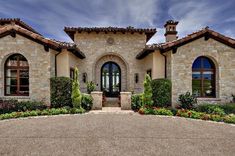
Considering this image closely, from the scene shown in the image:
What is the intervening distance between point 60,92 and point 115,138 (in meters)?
6.30

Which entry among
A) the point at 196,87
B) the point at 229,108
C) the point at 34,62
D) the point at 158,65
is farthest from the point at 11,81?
the point at 229,108

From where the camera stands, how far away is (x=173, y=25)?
47.6 ft

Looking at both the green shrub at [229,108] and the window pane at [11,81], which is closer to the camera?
the green shrub at [229,108]

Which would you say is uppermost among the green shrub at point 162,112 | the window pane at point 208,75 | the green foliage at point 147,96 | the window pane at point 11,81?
the window pane at point 208,75

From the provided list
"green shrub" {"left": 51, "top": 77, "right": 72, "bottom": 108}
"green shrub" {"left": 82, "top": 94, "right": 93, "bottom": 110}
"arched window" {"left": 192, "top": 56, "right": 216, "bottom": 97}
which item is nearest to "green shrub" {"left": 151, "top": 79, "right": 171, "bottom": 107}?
"arched window" {"left": 192, "top": 56, "right": 216, "bottom": 97}

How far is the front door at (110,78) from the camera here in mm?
15125

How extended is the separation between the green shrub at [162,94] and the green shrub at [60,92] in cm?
523

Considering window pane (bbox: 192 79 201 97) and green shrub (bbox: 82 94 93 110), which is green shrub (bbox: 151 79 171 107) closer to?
window pane (bbox: 192 79 201 97)

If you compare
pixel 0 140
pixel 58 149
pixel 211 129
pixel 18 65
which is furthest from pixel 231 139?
pixel 18 65

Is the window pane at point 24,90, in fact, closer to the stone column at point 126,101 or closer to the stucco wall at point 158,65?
the stone column at point 126,101

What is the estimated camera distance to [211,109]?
983 cm

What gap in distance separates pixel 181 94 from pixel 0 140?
936 centimetres

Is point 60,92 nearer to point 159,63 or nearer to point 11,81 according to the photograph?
point 11,81

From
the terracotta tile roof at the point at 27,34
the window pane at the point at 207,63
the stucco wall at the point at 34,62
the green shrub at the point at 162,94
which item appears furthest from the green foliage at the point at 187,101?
the stucco wall at the point at 34,62
